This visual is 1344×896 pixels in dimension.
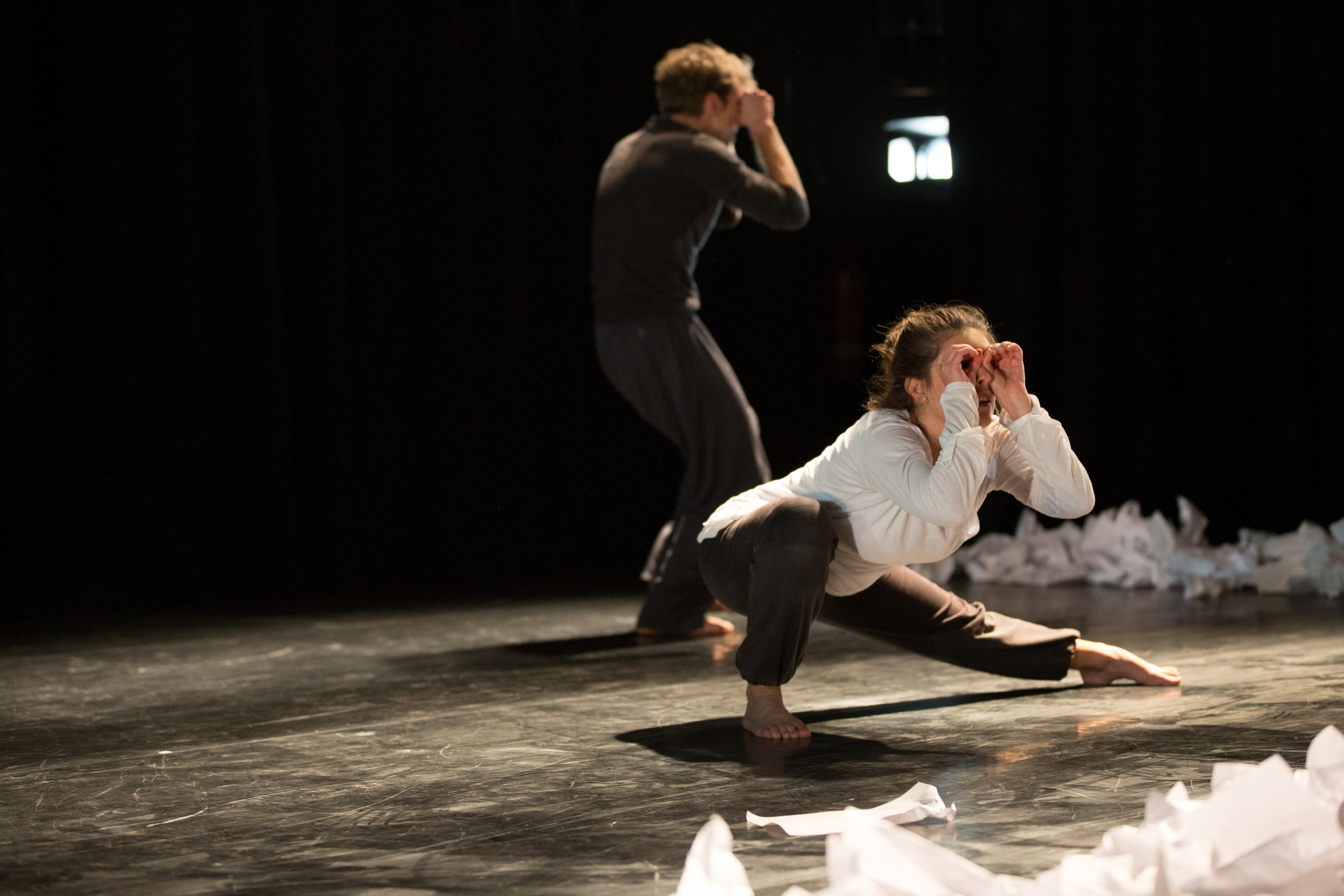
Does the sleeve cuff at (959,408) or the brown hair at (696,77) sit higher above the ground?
the brown hair at (696,77)

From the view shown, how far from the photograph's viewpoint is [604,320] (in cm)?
290

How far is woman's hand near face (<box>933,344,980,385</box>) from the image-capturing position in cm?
177

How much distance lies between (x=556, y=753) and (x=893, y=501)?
539 millimetres

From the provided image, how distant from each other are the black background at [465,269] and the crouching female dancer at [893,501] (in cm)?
206

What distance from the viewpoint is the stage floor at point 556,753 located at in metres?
1.27

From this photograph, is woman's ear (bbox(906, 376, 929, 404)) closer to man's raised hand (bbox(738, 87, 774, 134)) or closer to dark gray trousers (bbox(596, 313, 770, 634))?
dark gray trousers (bbox(596, 313, 770, 634))

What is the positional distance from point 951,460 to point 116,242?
3.06m

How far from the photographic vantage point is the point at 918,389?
72.5 inches

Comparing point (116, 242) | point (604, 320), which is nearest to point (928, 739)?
point (604, 320)

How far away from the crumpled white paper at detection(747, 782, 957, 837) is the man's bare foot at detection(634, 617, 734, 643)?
56.2 inches

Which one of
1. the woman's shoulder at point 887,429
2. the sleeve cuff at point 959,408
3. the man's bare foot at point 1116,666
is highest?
the sleeve cuff at point 959,408

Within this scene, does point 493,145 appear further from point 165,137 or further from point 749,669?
point 749,669

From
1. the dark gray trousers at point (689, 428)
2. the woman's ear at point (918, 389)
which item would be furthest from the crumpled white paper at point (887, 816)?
the dark gray trousers at point (689, 428)

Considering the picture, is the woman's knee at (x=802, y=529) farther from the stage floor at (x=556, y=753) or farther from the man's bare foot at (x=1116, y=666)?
the man's bare foot at (x=1116, y=666)
